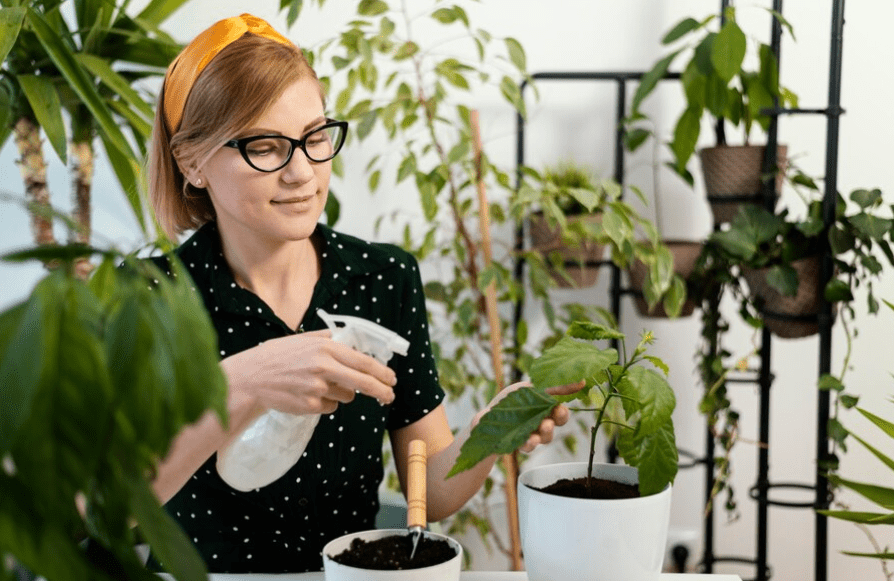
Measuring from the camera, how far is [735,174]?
2188mm

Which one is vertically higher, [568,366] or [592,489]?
[568,366]

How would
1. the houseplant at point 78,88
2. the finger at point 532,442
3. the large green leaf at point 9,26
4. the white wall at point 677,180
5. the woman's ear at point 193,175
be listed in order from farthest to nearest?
the white wall at point 677,180
the houseplant at point 78,88
the large green leaf at point 9,26
the woman's ear at point 193,175
the finger at point 532,442

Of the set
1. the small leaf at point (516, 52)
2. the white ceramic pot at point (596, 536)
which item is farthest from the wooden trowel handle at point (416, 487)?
the small leaf at point (516, 52)

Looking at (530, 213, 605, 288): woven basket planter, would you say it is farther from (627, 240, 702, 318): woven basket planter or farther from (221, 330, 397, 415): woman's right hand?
(221, 330, 397, 415): woman's right hand

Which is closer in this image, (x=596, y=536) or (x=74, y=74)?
(x=596, y=536)

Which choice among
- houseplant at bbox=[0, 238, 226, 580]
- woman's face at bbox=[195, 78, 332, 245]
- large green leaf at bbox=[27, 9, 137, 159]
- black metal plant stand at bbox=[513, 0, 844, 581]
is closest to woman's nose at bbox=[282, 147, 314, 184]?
woman's face at bbox=[195, 78, 332, 245]

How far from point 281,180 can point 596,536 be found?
0.61m

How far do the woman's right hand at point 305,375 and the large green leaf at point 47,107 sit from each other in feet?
3.14

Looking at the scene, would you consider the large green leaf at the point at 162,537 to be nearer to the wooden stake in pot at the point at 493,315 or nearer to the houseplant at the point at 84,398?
the houseplant at the point at 84,398

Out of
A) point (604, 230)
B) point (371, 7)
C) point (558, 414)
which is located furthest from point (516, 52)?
point (558, 414)

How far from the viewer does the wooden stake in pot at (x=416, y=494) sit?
0.86 meters

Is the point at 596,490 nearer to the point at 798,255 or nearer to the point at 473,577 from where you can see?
the point at 473,577

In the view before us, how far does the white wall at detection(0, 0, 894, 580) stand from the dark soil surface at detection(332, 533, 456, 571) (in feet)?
5.29

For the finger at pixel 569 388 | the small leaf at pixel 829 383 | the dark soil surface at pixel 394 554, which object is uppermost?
the finger at pixel 569 388
